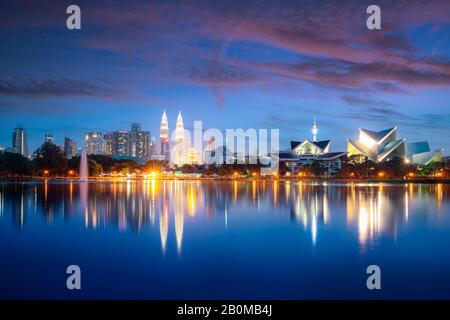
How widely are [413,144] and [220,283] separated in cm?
8572

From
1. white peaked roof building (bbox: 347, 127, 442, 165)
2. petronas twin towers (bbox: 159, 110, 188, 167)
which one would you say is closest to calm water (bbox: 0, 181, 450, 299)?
white peaked roof building (bbox: 347, 127, 442, 165)

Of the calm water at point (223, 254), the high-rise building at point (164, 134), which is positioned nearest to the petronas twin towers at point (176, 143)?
the high-rise building at point (164, 134)

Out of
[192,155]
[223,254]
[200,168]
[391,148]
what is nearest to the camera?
[223,254]

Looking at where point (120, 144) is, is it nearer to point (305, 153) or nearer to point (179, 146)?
point (179, 146)

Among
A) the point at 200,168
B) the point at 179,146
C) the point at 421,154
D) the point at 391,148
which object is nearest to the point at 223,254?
the point at 391,148

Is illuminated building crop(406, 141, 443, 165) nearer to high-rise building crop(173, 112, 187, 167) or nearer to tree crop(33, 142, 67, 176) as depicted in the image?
tree crop(33, 142, 67, 176)

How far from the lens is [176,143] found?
6294 inches

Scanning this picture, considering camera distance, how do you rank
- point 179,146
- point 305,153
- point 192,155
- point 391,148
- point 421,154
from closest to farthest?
1. point 391,148
2. point 421,154
3. point 305,153
4. point 192,155
5. point 179,146

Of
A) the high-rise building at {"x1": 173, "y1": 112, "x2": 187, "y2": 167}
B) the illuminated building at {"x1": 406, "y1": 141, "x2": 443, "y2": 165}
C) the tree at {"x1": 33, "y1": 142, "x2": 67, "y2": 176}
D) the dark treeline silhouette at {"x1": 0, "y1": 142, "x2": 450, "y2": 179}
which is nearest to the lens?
the tree at {"x1": 33, "y1": 142, "x2": 67, "y2": 176}

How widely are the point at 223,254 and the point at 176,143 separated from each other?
500 feet

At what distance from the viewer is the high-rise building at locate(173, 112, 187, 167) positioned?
146m

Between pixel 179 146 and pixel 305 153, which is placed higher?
pixel 179 146

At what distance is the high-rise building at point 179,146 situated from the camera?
478ft

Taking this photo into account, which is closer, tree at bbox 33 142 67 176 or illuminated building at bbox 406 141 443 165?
tree at bbox 33 142 67 176
